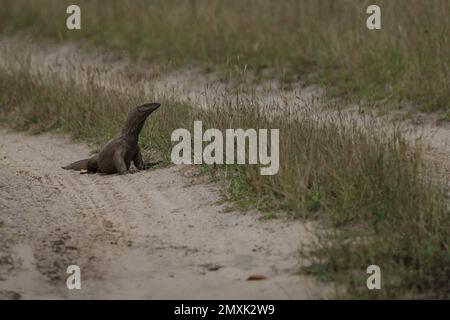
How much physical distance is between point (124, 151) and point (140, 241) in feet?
7.39

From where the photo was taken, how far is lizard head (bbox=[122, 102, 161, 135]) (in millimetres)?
9586

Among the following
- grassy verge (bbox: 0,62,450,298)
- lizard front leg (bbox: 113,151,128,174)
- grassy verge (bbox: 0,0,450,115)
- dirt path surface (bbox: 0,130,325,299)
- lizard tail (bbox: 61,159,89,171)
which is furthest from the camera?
grassy verge (bbox: 0,0,450,115)

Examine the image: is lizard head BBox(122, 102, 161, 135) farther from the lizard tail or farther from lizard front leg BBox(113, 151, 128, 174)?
the lizard tail

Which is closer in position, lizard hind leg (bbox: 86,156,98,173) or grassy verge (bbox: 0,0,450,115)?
lizard hind leg (bbox: 86,156,98,173)

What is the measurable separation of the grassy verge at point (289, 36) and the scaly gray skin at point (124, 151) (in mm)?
1148

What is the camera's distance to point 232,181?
322 inches

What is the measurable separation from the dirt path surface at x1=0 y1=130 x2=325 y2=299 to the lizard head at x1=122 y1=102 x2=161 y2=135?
0.53 meters

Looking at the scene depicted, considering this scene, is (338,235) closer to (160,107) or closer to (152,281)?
(152,281)

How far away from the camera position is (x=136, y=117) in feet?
31.4

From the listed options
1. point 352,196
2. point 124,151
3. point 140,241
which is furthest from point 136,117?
point 352,196

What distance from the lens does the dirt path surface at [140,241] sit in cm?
629

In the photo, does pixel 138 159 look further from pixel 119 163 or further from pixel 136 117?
pixel 136 117

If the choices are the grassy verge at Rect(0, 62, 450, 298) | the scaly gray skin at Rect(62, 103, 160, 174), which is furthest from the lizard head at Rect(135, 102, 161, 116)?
the grassy verge at Rect(0, 62, 450, 298)
